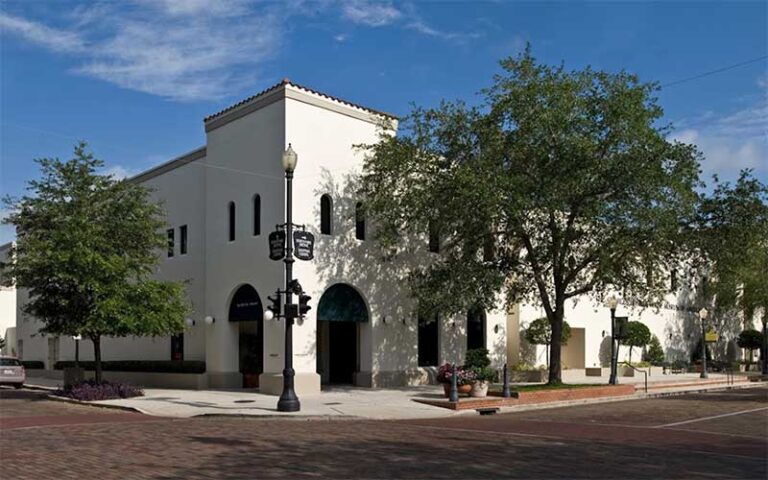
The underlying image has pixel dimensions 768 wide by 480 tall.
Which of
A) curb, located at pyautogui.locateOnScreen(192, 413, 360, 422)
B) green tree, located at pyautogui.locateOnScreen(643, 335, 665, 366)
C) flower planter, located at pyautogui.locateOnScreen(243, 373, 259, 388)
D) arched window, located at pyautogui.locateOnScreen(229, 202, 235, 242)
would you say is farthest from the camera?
green tree, located at pyautogui.locateOnScreen(643, 335, 665, 366)

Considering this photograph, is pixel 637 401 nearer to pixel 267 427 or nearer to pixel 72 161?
pixel 267 427

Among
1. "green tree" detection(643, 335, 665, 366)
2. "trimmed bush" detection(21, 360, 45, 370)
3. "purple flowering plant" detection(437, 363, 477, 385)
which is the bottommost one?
"trimmed bush" detection(21, 360, 45, 370)

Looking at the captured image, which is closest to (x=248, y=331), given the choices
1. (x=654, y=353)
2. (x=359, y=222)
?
(x=359, y=222)

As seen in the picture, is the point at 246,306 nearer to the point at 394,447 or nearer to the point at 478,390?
the point at 478,390

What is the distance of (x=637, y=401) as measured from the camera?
26719 millimetres

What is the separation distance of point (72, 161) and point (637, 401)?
21.6m

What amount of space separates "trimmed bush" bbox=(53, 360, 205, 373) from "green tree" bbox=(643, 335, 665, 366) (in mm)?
27277

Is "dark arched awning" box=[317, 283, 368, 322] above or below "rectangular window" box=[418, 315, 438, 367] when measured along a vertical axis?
above

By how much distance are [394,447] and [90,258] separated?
50.7 ft

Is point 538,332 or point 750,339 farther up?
point 538,332

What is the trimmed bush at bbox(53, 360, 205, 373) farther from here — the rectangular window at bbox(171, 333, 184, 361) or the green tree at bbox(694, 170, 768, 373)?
the green tree at bbox(694, 170, 768, 373)

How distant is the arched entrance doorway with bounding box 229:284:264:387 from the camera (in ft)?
94.7

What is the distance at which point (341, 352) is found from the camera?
1235 inches

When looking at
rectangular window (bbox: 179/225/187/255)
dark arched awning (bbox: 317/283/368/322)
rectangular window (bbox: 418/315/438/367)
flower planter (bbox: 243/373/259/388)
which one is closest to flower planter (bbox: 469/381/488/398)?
dark arched awning (bbox: 317/283/368/322)
